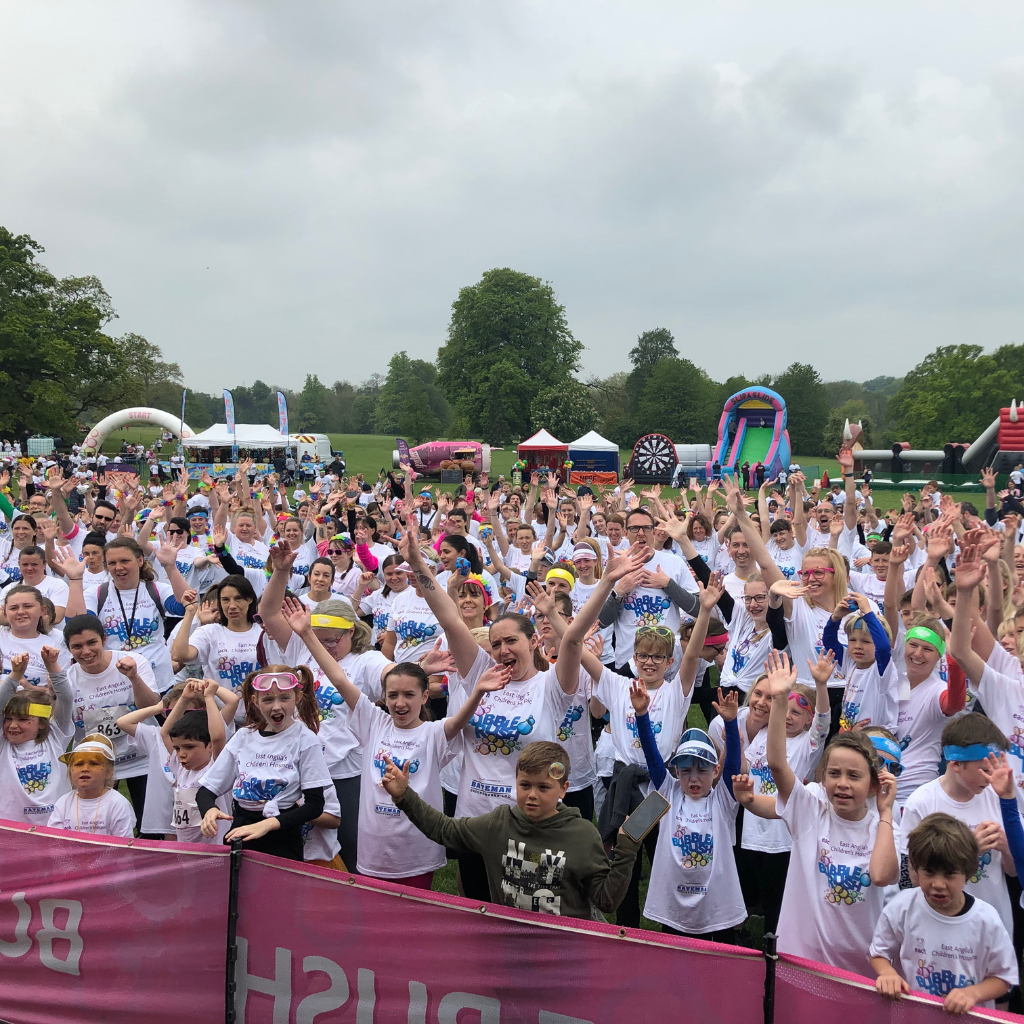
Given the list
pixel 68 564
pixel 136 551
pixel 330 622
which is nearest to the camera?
pixel 330 622

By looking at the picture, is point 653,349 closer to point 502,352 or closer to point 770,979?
point 502,352

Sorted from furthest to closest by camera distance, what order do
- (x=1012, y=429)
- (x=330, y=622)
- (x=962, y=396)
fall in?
(x=962, y=396) → (x=1012, y=429) → (x=330, y=622)

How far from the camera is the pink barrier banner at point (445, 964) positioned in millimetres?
3100

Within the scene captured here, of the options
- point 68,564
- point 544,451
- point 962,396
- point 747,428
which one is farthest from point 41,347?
point 962,396

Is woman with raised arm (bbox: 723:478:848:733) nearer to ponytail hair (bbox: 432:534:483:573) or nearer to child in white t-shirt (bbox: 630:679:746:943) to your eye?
child in white t-shirt (bbox: 630:679:746:943)

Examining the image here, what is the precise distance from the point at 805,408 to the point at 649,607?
86.9 meters

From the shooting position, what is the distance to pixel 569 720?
478 centimetres

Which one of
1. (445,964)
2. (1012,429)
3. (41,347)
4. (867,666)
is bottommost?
(445,964)

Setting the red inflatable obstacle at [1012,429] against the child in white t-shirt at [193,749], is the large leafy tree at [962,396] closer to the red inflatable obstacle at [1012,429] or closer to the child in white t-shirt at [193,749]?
the red inflatable obstacle at [1012,429]

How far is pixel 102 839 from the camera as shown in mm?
3844

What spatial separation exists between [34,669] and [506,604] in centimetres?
382

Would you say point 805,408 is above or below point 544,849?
above

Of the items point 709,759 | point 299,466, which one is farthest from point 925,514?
point 299,466

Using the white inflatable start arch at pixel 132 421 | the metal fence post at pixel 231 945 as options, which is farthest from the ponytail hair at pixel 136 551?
the white inflatable start arch at pixel 132 421
